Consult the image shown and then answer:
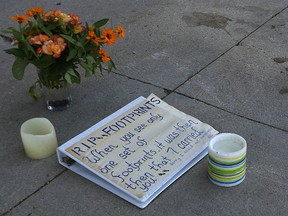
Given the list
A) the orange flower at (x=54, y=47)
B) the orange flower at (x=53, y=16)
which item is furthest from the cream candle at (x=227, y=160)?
the orange flower at (x=53, y=16)

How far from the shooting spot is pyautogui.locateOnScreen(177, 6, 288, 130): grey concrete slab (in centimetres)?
284

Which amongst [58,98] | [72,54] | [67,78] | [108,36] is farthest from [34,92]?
[108,36]

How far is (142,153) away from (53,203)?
1.67ft

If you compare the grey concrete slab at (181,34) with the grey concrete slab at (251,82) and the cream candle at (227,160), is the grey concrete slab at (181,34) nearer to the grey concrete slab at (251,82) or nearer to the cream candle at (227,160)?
the grey concrete slab at (251,82)

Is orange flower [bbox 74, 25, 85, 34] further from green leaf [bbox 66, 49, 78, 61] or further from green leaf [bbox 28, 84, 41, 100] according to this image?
green leaf [bbox 28, 84, 41, 100]

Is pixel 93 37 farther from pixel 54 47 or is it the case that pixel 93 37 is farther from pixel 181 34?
pixel 181 34

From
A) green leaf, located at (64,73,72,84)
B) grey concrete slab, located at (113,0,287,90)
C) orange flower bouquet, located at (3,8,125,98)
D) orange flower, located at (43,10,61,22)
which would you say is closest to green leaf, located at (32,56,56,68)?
orange flower bouquet, located at (3,8,125,98)

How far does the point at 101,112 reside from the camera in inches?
112

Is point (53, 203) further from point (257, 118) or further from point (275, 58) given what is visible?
point (275, 58)

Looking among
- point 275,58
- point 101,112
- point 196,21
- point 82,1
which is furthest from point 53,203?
point 82,1

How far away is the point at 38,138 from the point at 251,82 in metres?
1.44

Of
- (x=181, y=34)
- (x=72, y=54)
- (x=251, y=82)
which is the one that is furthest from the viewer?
(x=181, y=34)

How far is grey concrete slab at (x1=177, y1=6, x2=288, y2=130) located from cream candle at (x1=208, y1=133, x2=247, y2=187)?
0.48 meters

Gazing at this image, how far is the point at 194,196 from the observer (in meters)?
2.24
